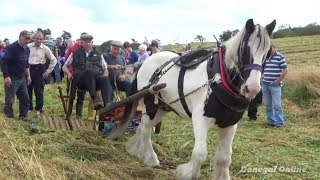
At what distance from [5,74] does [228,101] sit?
201 inches

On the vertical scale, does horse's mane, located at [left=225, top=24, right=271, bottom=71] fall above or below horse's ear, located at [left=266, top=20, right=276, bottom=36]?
below

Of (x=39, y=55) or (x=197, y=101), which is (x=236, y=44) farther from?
(x=39, y=55)

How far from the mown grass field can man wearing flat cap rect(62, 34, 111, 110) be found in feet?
2.96

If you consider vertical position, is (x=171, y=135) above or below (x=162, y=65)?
below

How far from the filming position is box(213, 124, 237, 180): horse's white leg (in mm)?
5160

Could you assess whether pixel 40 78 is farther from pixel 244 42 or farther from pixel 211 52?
pixel 244 42

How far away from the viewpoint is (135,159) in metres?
6.26

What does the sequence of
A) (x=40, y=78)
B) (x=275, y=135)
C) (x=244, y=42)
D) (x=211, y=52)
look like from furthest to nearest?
(x=40, y=78) < (x=275, y=135) < (x=211, y=52) < (x=244, y=42)

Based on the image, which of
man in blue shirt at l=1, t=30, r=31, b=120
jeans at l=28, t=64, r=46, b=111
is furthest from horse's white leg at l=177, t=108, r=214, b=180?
jeans at l=28, t=64, r=46, b=111

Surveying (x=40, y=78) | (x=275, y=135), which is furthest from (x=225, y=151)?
(x=40, y=78)

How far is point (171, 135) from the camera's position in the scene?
7914mm

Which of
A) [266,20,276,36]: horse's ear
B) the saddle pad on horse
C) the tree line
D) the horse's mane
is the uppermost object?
[266,20,276,36]: horse's ear

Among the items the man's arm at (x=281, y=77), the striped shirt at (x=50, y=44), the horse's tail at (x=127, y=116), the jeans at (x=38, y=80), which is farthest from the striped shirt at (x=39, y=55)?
the striped shirt at (x=50, y=44)

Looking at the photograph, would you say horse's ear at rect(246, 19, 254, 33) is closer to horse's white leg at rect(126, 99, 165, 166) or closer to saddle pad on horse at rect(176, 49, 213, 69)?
saddle pad on horse at rect(176, 49, 213, 69)
